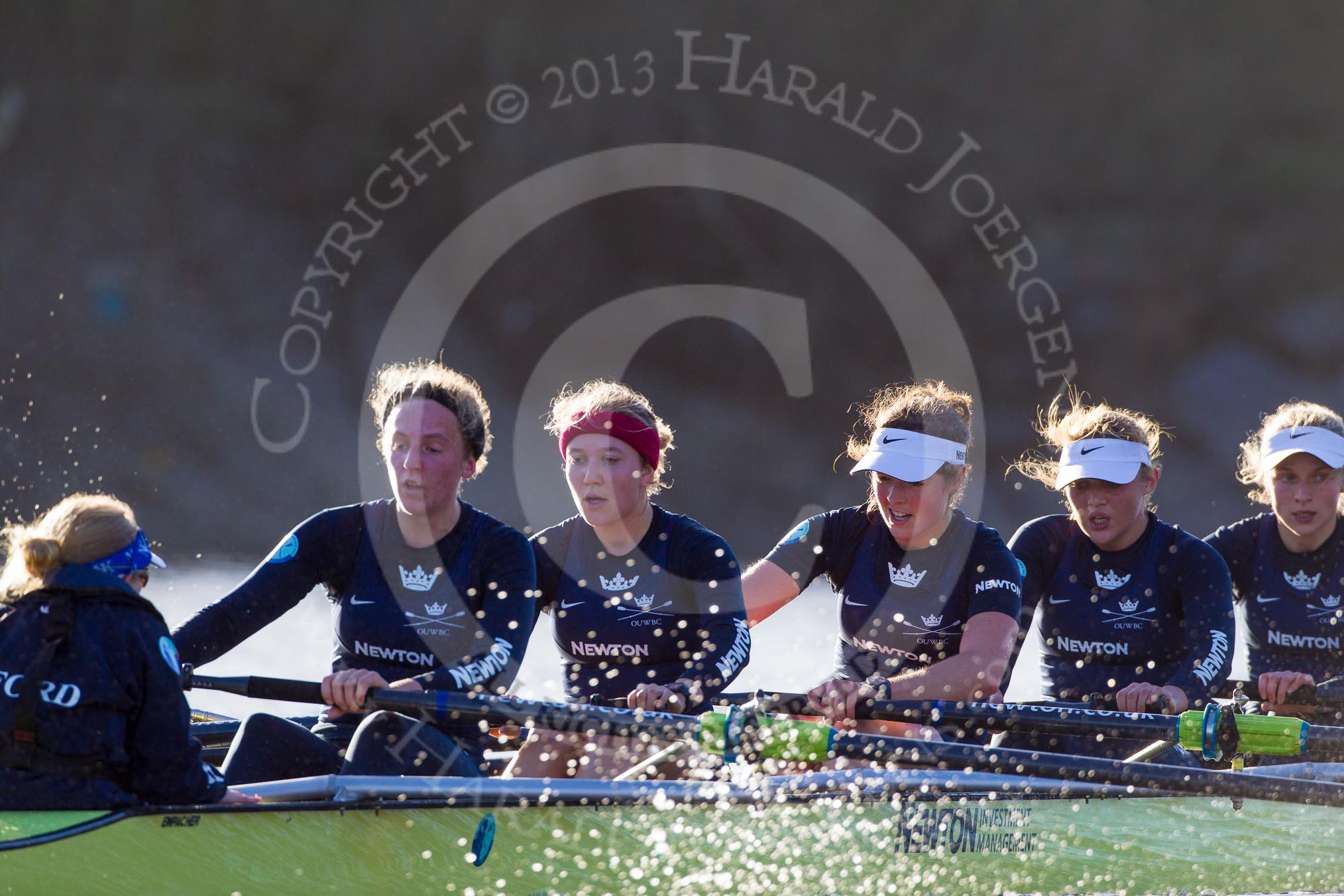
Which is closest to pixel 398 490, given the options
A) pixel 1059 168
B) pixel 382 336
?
pixel 382 336

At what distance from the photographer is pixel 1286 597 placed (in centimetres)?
561

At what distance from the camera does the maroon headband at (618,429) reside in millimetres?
4379

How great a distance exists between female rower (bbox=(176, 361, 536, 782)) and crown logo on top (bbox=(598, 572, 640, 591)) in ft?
0.96

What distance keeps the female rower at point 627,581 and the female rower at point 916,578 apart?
349mm

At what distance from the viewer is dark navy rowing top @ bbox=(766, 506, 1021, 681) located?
177 inches

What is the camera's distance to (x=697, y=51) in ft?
63.1

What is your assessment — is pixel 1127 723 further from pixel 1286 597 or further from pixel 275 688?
pixel 275 688

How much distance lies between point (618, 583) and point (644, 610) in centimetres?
12

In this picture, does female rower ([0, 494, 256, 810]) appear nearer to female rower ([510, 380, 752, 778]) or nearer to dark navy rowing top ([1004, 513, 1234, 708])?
female rower ([510, 380, 752, 778])

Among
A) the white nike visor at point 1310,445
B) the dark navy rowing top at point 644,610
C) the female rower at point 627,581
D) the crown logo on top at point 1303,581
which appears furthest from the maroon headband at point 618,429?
the crown logo on top at point 1303,581

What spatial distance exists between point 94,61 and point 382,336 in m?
4.97

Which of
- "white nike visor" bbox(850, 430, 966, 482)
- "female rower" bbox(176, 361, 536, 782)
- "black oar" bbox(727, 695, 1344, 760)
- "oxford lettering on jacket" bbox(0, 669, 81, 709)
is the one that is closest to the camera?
"oxford lettering on jacket" bbox(0, 669, 81, 709)

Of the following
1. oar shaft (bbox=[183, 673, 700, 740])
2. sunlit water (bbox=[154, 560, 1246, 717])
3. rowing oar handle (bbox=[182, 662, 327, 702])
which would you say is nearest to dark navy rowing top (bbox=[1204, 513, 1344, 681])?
oar shaft (bbox=[183, 673, 700, 740])

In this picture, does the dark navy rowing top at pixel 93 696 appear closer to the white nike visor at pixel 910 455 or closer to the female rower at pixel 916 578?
the female rower at pixel 916 578
